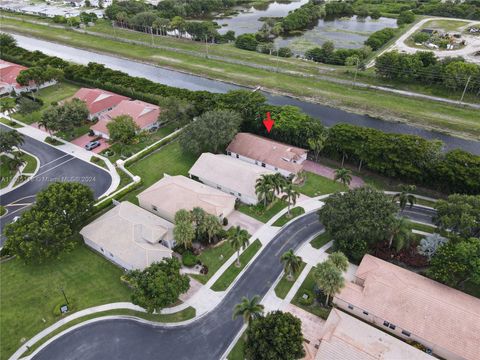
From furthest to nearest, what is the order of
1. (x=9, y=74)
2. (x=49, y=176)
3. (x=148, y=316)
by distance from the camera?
1. (x=9, y=74)
2. (x=49, y=176)
3. (x=148, y=316)

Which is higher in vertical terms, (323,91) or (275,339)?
(323,91)

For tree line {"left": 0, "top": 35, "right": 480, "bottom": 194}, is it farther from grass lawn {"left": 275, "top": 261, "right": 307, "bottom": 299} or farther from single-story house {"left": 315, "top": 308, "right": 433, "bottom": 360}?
single-story house {"left": 315, "top": 308, "right": 433, "bottom": 360}

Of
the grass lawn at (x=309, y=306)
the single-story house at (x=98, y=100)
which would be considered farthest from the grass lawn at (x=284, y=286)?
the single-story house at (x=98, y=100)

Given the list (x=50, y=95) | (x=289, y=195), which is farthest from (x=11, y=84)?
(x=289, y=195)

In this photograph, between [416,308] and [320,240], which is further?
[320,240]

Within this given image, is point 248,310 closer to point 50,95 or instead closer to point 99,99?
point 99,99

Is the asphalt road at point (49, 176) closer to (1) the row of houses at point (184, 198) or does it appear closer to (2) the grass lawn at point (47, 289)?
(1) the row of houses at point (184, 198)
